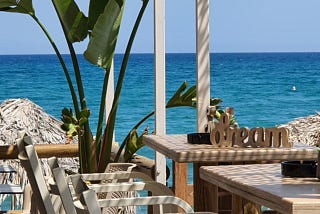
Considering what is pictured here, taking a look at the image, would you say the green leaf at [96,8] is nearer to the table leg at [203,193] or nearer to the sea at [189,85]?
the table leg at [203,193]

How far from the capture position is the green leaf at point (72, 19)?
545 centimetres

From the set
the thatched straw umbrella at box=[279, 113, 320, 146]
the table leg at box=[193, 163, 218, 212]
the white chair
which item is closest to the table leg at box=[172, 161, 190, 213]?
the table leg at box=[193, 163, 218, 212]

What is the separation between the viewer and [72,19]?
216 inches

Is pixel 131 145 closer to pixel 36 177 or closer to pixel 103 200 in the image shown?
pixel 103 200

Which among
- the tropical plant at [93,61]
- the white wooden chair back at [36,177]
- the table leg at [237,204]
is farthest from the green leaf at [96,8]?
the white wooden chair back at [36,177]

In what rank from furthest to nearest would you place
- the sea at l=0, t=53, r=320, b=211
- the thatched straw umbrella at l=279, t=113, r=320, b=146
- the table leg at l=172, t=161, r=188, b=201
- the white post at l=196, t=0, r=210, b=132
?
the sea at l=0, t=53, r=320, b=211 → the thatched straw umbrella at l=279, t=113, r=320, b=146 → the table leg at l=172, t=161, r=188, b=201 → the white post at l=196, t=0, r=210, b=132

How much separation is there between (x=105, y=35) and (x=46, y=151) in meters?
0.92

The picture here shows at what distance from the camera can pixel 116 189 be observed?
3.57 meters

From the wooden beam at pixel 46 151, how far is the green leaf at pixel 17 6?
2.87ft

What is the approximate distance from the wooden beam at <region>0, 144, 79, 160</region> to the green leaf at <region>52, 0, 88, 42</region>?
721mm

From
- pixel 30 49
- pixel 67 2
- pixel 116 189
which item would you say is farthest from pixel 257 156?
pixel 30 49

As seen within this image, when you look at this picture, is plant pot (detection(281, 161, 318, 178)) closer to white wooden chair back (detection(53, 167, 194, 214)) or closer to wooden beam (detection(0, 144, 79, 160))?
white wooden chair back (detection(53, 167, 194, 214))

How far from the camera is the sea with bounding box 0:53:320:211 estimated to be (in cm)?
2341

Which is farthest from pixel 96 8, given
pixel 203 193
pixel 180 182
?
pixel 203 193
